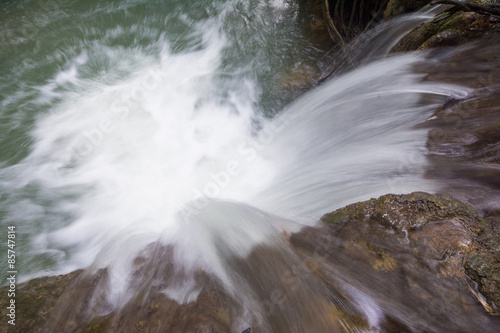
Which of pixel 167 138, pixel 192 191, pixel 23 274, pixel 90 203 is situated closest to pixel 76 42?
pixel 167 138

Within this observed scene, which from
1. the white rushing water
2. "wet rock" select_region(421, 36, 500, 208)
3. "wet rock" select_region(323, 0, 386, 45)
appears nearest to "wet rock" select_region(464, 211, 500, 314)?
"wet rock" select_region(421, 36, 500, 208)

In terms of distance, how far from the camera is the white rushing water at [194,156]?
11.5ft

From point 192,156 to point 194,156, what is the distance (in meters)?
0.03

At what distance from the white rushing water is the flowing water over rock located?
2 centimetres

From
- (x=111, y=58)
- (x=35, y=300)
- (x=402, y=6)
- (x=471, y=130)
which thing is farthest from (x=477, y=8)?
(x=111, y=58)

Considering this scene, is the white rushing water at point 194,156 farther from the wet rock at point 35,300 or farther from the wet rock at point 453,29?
the wet rock at point 35,300

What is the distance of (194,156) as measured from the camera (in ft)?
16.3

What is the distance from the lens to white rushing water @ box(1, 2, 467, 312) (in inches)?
138

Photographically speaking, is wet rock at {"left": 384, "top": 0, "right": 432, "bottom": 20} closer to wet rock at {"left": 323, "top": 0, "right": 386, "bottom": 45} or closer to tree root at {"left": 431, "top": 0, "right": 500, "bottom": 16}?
wet rock at {"left": 323, "top": 0, "right": 386, "bottom": 45}

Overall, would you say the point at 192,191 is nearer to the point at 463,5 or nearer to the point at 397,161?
the point at 397,161

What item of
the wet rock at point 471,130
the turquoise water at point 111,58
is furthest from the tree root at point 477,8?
the turquoise water at point 111,58

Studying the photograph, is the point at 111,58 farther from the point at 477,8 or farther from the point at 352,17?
the point at 477,8

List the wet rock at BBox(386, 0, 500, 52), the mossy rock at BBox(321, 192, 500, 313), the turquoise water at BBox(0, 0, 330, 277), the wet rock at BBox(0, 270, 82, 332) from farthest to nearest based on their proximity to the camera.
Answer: the turquoise water at BBox(0, 0, 330, 277), the wet rock at BBox(386, 0, 500, 52), the wet rock at BBox(0, 270, 82, 332), the mossy rock at BBox(321, 192, 500, 313)

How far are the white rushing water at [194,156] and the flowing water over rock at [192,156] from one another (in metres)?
0.02
